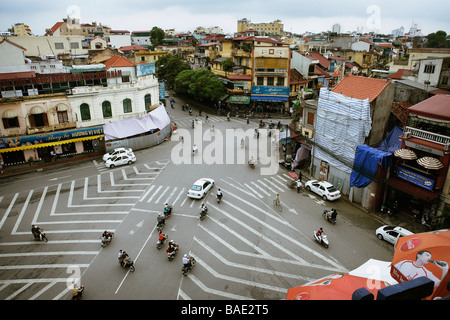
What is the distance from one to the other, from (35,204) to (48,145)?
1046 cm

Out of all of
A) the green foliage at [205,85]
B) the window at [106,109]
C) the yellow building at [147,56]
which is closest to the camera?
the window at [106,109]

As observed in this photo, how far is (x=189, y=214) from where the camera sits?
24656mm

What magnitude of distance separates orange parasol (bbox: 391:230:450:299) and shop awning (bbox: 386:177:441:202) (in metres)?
10.3

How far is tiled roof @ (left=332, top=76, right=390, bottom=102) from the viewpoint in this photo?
25812 millimetres

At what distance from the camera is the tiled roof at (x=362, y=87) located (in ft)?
84.7

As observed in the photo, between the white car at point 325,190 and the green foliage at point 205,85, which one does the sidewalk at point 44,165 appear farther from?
the green foliage at point 205,85

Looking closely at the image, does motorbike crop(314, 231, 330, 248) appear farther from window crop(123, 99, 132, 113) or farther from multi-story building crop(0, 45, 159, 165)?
window crop(123, 99, 132, 113)

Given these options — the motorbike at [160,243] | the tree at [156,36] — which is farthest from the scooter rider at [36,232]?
the tree at [156,36]

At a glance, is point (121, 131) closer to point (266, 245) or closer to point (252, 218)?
point (252, 218)

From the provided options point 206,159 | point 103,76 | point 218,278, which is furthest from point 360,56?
point 218,278

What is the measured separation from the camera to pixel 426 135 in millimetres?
21750

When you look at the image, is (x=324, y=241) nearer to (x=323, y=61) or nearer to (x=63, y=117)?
(x=63, y=117)

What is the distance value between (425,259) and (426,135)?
48.7 ft

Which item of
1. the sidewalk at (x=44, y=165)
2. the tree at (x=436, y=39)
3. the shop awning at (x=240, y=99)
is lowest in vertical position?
the sidewalk at (x=44, y=165)
